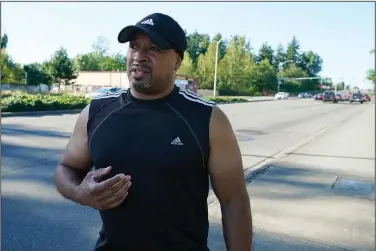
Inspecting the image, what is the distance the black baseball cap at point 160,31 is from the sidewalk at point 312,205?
104 inches

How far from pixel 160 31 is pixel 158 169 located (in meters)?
0.63

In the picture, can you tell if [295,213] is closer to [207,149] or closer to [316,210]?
[316,210]

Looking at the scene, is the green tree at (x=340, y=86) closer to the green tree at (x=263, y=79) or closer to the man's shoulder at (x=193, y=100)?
the green tree at (x=263, y=79)

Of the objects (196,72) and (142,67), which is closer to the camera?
(142,67)

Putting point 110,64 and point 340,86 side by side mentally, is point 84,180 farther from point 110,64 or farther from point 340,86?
point 340,86

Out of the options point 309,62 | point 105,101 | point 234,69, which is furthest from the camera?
point 309,62

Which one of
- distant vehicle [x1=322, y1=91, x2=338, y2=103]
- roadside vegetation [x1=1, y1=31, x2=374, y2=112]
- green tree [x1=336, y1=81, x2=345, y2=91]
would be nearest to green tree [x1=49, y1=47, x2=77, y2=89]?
roadside vegetation [x1=1, y1=31, x2=374, y2=112]

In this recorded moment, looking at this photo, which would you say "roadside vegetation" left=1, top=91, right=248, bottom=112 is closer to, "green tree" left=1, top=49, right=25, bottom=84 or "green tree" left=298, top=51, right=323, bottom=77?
"green tree" left=1, top=49, right=25, bottom=84

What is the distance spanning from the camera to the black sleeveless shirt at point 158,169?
1.68m

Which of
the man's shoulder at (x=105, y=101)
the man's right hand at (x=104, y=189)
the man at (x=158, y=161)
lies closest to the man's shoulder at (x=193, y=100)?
the man at (x=158, y=161)

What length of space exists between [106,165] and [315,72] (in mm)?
153279

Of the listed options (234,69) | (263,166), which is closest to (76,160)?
(263,166)

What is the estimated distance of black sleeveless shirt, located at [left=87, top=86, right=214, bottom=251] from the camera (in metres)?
1.68

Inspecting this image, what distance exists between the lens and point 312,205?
5387 mm
